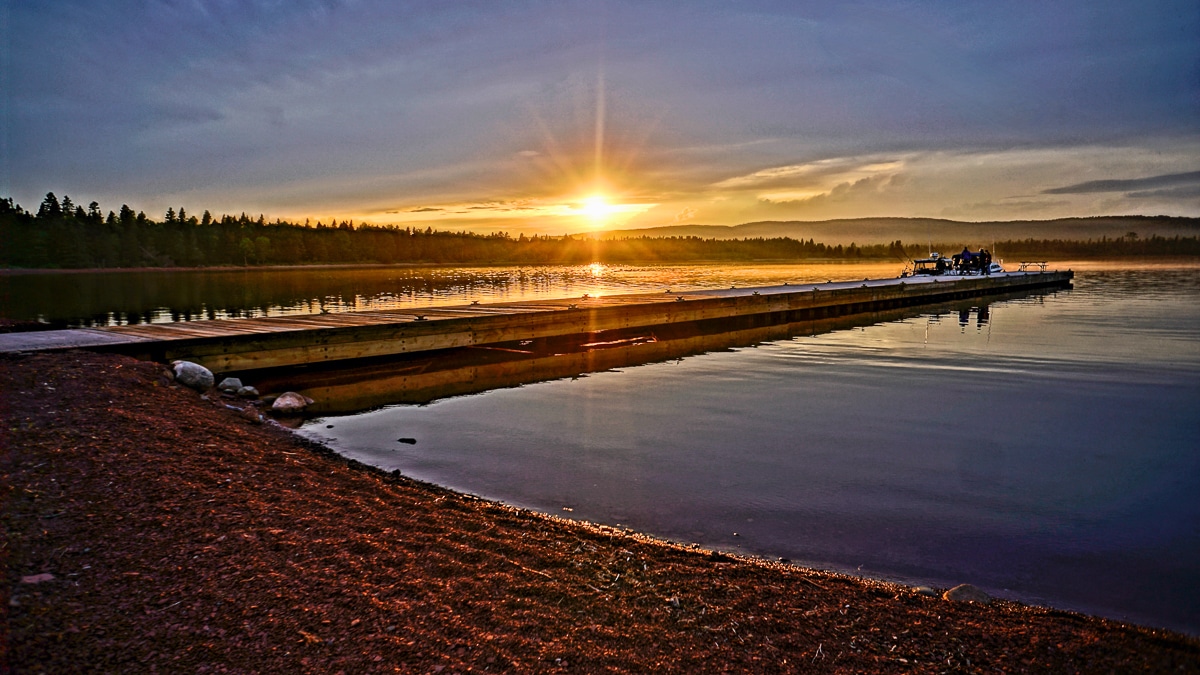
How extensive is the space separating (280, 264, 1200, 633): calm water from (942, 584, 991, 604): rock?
0.36 meters

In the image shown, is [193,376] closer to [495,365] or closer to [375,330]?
[375,330]

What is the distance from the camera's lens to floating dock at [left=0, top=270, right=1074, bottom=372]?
1238 centimetres

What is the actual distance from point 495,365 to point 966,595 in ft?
42.9

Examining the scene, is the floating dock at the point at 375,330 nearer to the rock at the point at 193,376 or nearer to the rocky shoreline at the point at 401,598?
the rock at the point at 193,376

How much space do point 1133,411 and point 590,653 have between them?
12.7 metres

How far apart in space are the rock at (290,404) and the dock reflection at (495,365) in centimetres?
25

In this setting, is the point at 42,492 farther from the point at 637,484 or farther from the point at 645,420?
the point at 645,420

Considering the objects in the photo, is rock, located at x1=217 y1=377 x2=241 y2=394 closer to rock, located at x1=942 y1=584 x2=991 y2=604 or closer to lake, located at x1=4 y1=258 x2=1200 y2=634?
lake, located at x1=4 y1=258 x2=1200 y2=634

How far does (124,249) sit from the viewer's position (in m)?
105

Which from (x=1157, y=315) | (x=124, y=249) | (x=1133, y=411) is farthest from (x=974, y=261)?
(x=124, y=249)

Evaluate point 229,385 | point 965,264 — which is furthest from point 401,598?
point 965,264

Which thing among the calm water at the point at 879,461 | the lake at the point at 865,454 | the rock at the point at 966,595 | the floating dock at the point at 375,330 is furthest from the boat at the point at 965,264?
the rock at the point at 966,595

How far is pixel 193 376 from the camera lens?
11.0 metres

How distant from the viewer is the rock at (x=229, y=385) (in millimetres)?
11797
